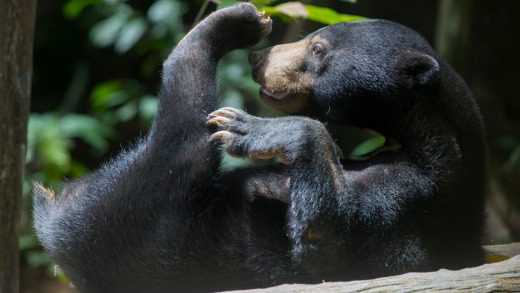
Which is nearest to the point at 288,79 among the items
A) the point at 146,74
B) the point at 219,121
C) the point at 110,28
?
the point at 219,121

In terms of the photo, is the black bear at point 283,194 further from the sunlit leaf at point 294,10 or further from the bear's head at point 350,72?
the sunlit leaf at point 294,10

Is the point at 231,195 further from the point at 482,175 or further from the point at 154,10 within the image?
the point at 154,10

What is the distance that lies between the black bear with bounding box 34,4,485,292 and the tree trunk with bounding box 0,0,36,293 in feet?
1.23

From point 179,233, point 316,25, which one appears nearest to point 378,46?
point 179,233

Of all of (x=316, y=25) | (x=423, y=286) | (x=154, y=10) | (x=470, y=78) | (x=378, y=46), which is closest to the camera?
(x=423, y=286)

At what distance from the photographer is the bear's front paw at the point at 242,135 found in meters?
3.47

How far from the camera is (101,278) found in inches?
144

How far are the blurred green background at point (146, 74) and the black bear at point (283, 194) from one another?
4.93 ft

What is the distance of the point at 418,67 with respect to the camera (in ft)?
12.2

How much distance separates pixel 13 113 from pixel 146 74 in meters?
4.71

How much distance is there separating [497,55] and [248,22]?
542 centimetres

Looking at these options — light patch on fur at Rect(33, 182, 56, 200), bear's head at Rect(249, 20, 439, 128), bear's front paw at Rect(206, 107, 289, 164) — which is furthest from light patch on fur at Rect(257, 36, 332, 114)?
light patch on fur at Rect(33, 182, 56, 200)

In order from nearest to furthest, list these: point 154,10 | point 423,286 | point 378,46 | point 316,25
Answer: point 423,286 → point 378,46 → point 316,25 → point 154,10

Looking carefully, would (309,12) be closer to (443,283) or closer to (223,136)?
(223,136)
